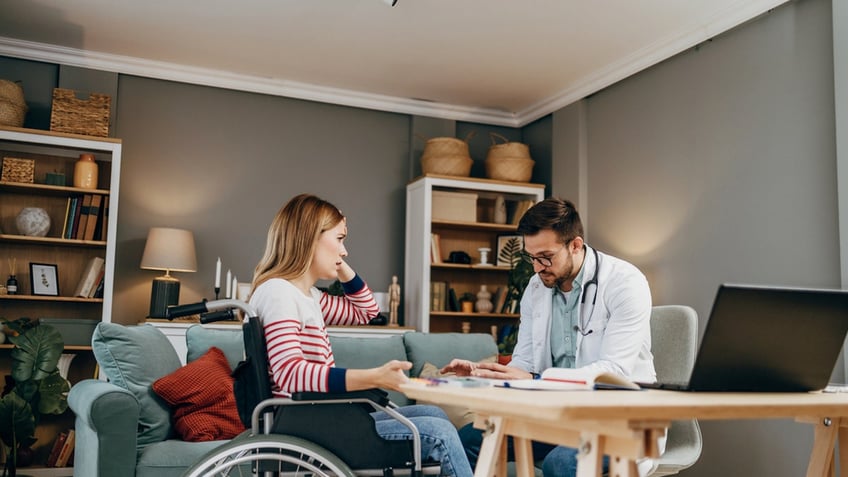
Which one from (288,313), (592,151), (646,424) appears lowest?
(646,424)

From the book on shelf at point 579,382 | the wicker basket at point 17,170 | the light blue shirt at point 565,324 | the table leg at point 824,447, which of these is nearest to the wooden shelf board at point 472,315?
the wicker basket at point 17,170

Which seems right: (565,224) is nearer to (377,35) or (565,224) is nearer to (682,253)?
(682,253)

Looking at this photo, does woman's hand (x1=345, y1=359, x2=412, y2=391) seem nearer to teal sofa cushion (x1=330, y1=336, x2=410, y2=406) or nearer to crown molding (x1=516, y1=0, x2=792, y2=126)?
teal sofa cushion (x1=330, y1=336, x2=410, y2=406)

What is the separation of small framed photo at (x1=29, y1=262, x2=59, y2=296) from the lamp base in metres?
0.58

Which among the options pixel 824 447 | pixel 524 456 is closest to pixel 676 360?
pixel 824 447

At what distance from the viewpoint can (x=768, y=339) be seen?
1.47 meters

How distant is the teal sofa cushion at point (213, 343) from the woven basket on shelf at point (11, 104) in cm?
200

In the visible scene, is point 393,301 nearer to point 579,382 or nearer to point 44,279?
point 44,279

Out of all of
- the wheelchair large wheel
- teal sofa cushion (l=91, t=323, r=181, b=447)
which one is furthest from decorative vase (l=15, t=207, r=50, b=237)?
the wheelchair large wheel

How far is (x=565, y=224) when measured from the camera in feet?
7.76

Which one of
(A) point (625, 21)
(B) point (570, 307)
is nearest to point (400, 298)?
(A) point (625, 21)

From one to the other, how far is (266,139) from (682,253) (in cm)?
289

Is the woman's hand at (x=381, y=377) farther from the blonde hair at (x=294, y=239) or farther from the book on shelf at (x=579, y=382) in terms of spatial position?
the blonde hair at (x=294, y=239)

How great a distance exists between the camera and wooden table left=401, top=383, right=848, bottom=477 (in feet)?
3.84
